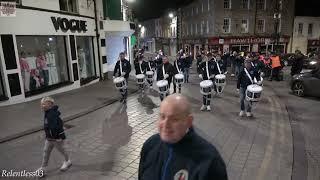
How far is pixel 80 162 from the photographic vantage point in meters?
6.57

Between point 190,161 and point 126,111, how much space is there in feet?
30.4

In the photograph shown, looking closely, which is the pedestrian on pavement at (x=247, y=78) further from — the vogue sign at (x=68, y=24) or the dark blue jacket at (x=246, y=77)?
the vogue sign at (x=68, y=24)

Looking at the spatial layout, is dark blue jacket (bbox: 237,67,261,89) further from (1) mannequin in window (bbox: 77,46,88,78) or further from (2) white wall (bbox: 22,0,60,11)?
(1) mannequin in window (bbox: 77,46,88,78)

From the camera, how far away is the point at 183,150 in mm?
2238

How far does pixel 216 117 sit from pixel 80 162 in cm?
519

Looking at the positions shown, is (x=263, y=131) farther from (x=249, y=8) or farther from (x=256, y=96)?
(x=249, y=8)

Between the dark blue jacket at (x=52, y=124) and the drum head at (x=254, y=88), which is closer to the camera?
the dark blue jacket at (x=52, y=124)

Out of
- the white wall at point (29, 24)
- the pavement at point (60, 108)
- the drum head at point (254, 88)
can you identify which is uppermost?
the white wall at point (29, 24)

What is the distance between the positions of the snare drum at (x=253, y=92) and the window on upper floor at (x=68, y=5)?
11.0m

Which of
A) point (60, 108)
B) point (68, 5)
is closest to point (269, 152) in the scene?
point (60, 108)

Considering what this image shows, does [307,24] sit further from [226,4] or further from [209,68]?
[209,68]

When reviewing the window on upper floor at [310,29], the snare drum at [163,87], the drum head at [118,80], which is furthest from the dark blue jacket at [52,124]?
the window on upper floor at [310,29]

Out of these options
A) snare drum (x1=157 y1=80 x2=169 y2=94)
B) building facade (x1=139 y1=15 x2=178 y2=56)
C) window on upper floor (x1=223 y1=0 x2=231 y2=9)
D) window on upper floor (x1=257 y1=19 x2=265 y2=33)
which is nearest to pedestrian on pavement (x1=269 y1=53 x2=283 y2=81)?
snare drum (x1=157 y1=80 x2=169 y2=94)

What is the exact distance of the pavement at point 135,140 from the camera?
6.08 m
